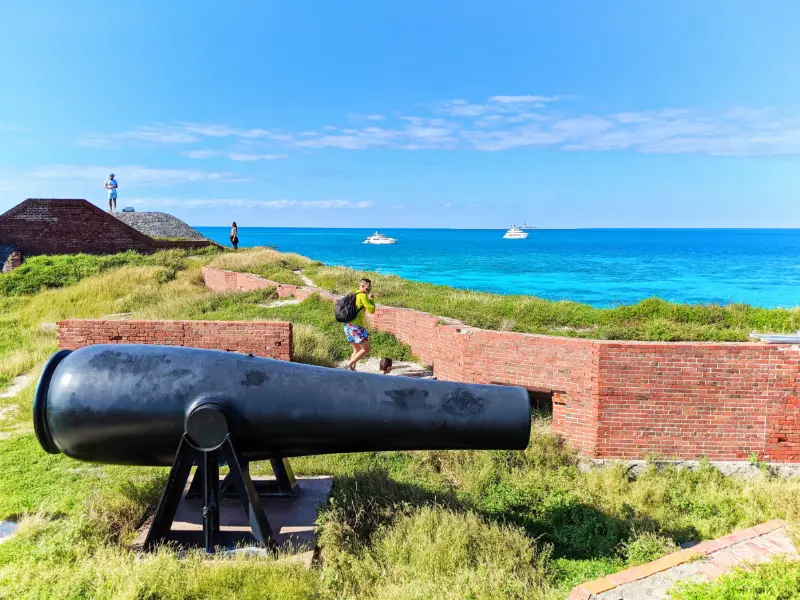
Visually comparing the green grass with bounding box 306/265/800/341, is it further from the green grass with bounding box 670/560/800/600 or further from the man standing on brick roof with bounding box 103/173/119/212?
the man standing on brick roof with bounding box 103/173/119/212

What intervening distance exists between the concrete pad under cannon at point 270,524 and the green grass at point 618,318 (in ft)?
18.8

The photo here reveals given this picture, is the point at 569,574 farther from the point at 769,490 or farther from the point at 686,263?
the point at 686,263

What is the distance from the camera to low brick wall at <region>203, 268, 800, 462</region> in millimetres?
6844

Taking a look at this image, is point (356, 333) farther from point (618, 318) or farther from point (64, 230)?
point (64, 230)

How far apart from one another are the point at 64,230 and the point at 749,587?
27.2 meters

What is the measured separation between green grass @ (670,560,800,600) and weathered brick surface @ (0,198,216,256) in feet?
84.5

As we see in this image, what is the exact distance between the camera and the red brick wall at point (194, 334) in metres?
8.92

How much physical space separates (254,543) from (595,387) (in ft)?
14.1

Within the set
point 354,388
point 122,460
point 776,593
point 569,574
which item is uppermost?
point 354,388

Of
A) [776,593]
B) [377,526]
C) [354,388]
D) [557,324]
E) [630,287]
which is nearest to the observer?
[776,593]

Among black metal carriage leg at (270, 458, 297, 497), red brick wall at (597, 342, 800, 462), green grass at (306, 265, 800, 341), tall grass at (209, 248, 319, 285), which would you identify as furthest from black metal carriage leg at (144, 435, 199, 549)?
tall grass at (209, 248, 319, 285)

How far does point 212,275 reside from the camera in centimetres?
1947

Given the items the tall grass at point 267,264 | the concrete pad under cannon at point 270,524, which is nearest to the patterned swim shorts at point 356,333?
the concrete pad under cannon at point 270,524

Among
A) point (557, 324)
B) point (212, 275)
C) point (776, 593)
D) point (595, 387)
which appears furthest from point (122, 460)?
point (212, 275)
